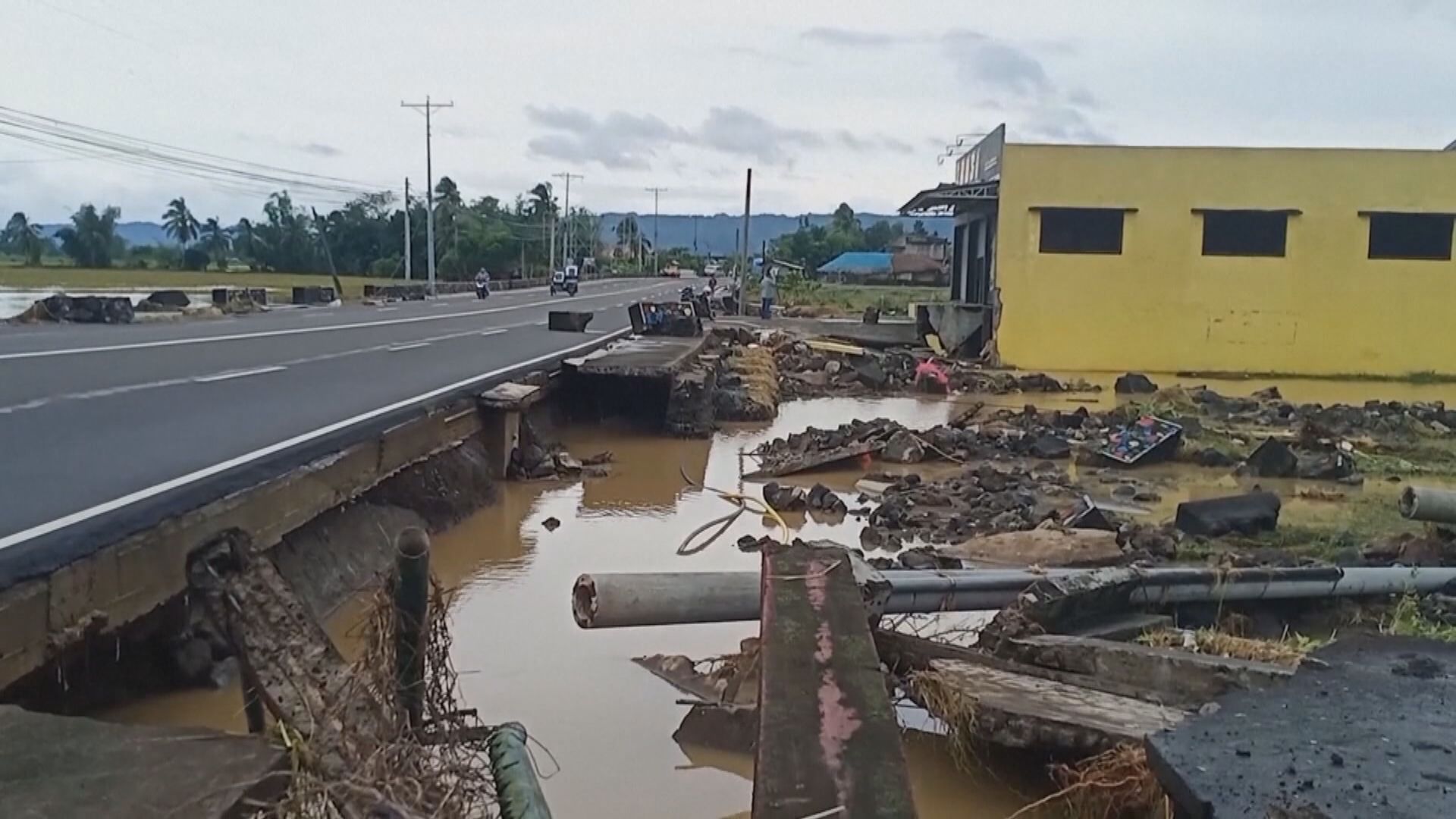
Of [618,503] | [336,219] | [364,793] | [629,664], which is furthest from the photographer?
[336,219]

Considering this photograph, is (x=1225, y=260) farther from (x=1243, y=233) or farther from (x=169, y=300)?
(x=169, y=300)

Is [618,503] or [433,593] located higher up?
[433,593]

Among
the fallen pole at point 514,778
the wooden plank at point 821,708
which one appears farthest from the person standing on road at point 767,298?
the fallen pole at point 514,778

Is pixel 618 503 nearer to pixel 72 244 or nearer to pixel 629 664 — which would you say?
pixel 629 664

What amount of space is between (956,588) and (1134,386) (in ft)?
55.1

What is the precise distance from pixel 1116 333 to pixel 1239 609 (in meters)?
20.8

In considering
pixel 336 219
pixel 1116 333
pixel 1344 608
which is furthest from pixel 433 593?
pixel 336 219

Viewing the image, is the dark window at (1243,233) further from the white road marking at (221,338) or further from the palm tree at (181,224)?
the palm tree at (181,224)

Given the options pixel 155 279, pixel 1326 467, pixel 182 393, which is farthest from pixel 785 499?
pixel 155 279

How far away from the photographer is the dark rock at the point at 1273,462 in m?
13.1

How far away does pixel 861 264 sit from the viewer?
88500 mm

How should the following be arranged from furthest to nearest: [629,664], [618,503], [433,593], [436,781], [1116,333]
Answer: [1116,333] → [618,503] → [629,664] → [433,593] → [436,781]

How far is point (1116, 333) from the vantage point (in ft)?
87.4

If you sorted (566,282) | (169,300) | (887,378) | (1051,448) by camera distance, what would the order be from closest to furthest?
(1051,448)
(887,378)
(169,300)
(566,282)
